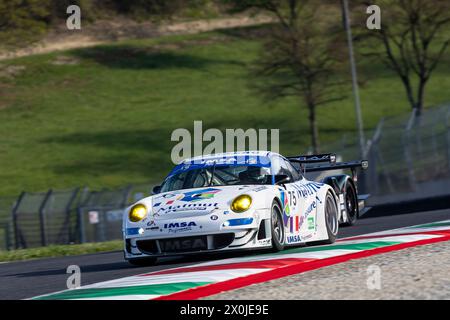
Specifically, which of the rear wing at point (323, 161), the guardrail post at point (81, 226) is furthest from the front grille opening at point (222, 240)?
the guardrail post at point (81, 226)

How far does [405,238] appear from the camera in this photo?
1106 cm

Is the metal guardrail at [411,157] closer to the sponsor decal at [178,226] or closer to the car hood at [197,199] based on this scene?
the car hood at [197,199]

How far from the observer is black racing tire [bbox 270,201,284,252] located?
413 inches

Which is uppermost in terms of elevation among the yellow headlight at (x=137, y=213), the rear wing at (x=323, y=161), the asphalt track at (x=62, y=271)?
the rear wing at (x=323, y=161)

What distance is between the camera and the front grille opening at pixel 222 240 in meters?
10.2

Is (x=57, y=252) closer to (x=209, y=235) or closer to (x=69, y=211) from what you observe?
(x=69, y=211)

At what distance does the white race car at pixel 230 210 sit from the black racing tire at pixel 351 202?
3.60ft

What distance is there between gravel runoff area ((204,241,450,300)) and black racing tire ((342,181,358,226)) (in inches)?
139

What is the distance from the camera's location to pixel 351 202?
13586 mm

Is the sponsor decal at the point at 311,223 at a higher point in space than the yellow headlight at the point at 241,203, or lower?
lower

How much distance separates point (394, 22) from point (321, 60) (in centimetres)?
401

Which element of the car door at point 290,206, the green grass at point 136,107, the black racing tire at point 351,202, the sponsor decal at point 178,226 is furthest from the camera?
the green grass at point 136,107

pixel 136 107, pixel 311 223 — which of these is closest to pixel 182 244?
pixel 311 223
